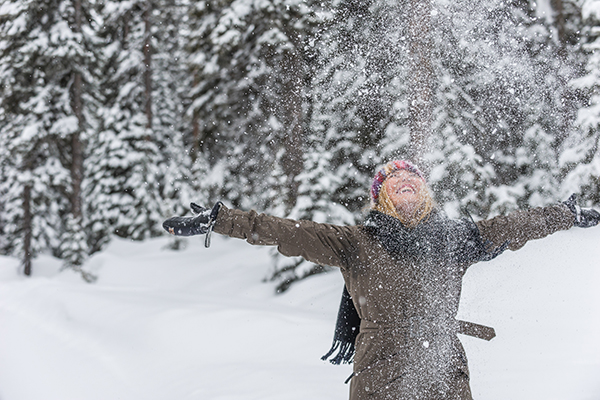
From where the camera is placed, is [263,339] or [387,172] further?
[263,339]

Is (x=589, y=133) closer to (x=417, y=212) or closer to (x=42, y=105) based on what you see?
(x=417, y=212)

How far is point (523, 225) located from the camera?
2.80m

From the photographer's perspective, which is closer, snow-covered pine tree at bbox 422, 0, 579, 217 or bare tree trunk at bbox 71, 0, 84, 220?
snow-covered pine tree at bbox 422, 0, 579, 217

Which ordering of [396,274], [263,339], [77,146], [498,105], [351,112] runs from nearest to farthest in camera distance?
[396,274] < [263,339] < [498,105] < [351,112] < [77,146]

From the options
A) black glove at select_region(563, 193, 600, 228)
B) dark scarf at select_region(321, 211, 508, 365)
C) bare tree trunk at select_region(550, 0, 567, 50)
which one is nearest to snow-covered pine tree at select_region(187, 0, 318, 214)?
bare tree trunk at select_region(550, 0, 567, 50)

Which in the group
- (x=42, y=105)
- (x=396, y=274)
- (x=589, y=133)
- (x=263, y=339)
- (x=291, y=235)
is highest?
(x=42, y=105)

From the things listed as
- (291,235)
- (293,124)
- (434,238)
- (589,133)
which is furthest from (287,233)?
(293,124)

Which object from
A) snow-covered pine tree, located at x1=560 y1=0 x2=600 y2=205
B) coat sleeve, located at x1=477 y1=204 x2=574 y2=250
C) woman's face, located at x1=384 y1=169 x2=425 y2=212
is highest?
snow-covered pine tree, located at x1=560 y1=0 x2=600 y2=205

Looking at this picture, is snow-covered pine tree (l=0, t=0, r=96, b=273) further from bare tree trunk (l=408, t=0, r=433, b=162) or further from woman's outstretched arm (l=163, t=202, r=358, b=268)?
woman's outstretched arm (l=163, t=202, r=358, b=268)

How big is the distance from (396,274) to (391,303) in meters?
0.15

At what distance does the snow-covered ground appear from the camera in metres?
4.75

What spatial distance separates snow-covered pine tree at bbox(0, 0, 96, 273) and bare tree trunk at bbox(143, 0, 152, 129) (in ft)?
7.88

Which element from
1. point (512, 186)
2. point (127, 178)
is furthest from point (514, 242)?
point (127, 178)

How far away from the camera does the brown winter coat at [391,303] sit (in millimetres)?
2342
